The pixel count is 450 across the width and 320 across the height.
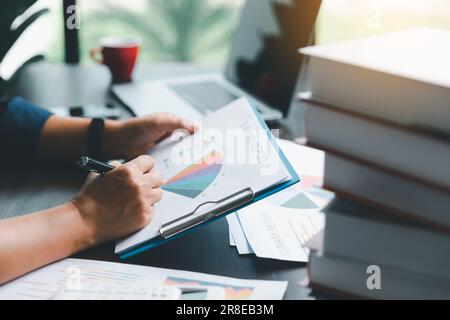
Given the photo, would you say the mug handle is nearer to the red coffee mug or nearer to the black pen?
the red coffee mug

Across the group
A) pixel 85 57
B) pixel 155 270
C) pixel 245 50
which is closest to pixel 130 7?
pixel 85 57

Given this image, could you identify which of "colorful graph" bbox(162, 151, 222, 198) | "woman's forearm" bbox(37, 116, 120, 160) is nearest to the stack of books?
"colorful graph" bbox(162, 151, 222, 198)

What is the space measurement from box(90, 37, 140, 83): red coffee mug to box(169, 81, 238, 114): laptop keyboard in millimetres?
138

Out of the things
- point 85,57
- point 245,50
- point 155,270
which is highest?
point 245,50

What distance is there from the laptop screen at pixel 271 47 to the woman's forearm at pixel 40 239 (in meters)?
0.59

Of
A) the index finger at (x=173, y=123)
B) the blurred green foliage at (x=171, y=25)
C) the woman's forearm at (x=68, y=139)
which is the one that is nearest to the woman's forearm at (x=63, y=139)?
the woman's forearm at (x=68, y=139)

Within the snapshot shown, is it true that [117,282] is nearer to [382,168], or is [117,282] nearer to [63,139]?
[382,168]

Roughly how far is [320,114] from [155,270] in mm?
268

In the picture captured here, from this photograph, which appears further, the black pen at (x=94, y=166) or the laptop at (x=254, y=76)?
the laptop at (x=254, y=76)

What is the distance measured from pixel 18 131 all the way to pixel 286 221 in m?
0.54

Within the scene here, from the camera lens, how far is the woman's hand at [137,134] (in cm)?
92

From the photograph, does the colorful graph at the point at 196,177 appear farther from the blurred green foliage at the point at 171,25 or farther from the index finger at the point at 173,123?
the blurred green foliage at the point at 171,25

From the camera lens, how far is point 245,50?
1322mm
